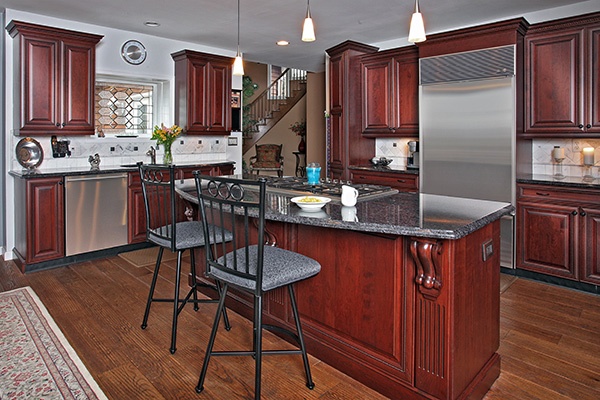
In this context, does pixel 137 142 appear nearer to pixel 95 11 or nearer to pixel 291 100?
pixel 95 11

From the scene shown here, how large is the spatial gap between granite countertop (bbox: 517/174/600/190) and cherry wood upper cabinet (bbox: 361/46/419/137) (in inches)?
57.0

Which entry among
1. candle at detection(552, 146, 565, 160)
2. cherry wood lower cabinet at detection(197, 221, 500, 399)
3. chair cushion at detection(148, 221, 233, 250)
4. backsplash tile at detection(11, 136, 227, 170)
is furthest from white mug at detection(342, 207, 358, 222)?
backsplash tile at detection(11, 136, 227, 170)

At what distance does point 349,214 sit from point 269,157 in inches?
309

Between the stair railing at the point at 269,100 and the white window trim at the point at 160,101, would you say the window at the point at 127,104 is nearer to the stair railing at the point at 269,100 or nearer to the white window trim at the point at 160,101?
the white window trim at the point at 160,101

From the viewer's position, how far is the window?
5.30 metres

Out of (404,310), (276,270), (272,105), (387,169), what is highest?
(272,105)

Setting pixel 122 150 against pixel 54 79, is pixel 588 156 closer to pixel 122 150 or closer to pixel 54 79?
pixel 122 150

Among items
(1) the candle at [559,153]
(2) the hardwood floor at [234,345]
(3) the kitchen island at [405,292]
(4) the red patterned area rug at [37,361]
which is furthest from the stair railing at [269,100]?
(3) the kitchen island at [405,292]

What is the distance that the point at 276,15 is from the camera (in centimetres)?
459

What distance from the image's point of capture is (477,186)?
427 centimetres

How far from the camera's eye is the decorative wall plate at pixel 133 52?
17.5 ft

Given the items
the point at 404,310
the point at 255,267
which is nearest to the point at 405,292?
the point at 404,310

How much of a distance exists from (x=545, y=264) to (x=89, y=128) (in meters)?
4.79

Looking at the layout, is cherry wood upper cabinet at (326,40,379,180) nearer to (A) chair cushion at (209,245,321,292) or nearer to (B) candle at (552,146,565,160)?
(B) candle at (552,146,565,160)
